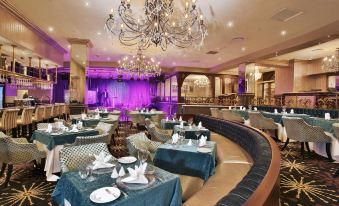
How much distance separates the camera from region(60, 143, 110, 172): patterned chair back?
2.35m

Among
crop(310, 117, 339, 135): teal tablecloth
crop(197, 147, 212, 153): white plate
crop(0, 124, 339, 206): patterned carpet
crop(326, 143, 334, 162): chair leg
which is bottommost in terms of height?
crop(0, 124, 339, 206): patterned carpet

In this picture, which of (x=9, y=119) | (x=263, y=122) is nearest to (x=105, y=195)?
(x=9, y=119)

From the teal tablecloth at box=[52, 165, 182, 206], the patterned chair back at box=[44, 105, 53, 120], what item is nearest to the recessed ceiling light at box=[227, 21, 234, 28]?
the teal tablecloth at box=[52, 165, 182, 206]

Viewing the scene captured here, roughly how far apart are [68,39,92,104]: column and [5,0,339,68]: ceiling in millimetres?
414

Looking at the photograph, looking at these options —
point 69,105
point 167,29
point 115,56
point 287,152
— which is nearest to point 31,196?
point 167,29

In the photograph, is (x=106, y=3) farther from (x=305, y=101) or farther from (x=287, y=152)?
(x=305, y=101)

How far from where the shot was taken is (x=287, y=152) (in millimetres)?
5445

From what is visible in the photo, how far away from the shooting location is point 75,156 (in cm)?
245

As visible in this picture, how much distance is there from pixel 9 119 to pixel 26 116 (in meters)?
0.79

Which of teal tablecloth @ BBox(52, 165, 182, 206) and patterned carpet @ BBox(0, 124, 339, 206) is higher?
teal tablecloth @ BBox(52, 165, 182, 206)

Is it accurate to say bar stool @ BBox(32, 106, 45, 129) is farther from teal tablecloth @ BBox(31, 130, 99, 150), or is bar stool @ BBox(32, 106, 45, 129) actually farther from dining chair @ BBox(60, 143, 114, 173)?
dining chair @ BBox(60, 143, 114, 173)

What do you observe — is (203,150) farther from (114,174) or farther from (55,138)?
(55,138)

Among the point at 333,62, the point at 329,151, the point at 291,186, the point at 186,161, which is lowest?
the point at 291,186

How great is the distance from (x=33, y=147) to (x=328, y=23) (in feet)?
24.0
